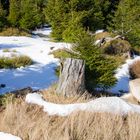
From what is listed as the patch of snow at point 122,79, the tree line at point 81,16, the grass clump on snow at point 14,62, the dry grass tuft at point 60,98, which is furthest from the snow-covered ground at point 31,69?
the dry grass tuft at point 60,98

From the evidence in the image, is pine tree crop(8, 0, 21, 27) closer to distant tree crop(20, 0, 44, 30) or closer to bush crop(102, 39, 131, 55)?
distant tree crop(20, 0, 44, 30)

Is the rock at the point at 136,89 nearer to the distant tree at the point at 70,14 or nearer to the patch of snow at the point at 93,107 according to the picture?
the patch of snow at the point at 93,107

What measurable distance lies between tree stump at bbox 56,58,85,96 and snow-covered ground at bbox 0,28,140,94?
6.24 meters

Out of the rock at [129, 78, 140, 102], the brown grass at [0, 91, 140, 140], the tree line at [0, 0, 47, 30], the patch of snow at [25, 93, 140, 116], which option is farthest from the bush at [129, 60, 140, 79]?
the tree line at [0, 0, 47, 30]

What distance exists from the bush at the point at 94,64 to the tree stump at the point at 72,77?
464 centimetres

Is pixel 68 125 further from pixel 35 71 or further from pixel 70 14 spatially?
pixel 70 14

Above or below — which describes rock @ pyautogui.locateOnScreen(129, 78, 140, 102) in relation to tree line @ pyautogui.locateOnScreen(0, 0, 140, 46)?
below

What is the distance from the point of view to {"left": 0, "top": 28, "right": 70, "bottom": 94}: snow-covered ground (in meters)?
17.6

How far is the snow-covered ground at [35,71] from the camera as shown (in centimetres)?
1761

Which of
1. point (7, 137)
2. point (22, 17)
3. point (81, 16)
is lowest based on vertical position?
point (7, 137)

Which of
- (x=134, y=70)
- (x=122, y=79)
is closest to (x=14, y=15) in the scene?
(x=134, y=70)

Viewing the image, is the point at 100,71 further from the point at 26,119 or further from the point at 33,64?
the point at 26,119

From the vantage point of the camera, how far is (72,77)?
33.3ft

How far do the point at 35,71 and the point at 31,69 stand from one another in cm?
38
